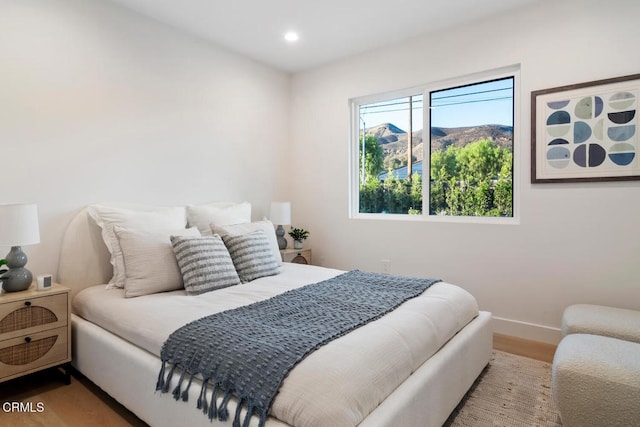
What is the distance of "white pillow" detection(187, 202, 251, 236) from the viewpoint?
3.05m

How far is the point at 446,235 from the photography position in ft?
10.7

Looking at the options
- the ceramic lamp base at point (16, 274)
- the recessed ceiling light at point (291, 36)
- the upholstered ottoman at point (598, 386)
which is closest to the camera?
the upholstered ottoman at point (598, 386)

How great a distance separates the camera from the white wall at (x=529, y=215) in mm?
2529

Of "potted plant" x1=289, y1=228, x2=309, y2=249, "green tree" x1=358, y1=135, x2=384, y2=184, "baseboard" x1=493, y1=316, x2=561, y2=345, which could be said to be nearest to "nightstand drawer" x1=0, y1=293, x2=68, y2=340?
"potted plant" x1=289, y1=228, x2=309, y2=249

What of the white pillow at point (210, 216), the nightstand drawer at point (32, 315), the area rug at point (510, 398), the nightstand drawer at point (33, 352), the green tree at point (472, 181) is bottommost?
the area rug at point (510, 398)

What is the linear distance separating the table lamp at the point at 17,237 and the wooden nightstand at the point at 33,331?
66 mm

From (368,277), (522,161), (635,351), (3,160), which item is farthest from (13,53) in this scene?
(635,351)

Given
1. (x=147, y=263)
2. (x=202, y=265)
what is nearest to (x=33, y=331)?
(x=147, y=263)

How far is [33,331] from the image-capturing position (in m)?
2.06

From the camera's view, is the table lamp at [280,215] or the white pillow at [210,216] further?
the table lamp at [280,215]

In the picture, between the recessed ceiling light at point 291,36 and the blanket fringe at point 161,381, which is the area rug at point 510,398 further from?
the recessed ceiling light at point 291,36

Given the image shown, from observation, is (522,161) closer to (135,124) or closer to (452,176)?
(452,176)

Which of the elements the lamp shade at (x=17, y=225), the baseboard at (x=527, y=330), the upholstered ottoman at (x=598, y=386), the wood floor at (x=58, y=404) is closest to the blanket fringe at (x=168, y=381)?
the wood floor at (x=58, y=404)

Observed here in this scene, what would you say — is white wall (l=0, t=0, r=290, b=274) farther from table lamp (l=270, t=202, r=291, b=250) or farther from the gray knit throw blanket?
the gray knit throw blanket
